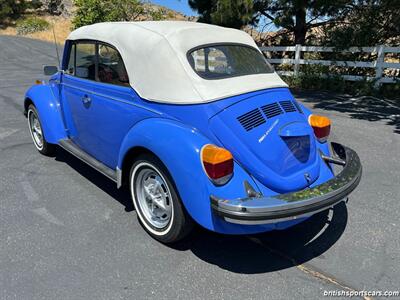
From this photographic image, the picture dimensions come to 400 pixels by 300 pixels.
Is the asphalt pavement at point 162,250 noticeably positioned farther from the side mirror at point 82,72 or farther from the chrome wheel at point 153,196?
the side mirror at point 82,72

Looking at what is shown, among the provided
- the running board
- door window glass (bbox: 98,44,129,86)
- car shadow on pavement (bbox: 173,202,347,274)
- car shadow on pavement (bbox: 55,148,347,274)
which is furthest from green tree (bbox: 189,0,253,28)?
car shadow on pavement (bbox: 173,202,347,274)

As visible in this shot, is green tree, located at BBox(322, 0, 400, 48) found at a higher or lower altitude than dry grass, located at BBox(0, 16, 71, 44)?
higher

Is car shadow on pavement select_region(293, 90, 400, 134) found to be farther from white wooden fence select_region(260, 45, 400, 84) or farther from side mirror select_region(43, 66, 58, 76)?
side mirror select_region(43, 66, 58, 76)

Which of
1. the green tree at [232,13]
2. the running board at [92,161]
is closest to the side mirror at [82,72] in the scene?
the running board at [92,161]

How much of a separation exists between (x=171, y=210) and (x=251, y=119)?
1.00m

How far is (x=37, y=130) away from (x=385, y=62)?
9.29 m

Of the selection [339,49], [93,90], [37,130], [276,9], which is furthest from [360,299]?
[276,9]

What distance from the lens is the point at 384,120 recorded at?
750 cm

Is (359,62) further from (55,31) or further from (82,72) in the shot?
(55,31)

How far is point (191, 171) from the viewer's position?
109 inches

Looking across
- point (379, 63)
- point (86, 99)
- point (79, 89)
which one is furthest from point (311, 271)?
point (379, 63)

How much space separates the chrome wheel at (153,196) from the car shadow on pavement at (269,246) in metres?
0.28

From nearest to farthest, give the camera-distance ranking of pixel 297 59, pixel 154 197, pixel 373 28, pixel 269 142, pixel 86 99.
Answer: pixel 269 142, pixel 154 197, pixel 86 99, pixel 373 28, pixel 297 59

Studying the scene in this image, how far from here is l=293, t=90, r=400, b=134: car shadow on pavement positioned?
7.76 meters
